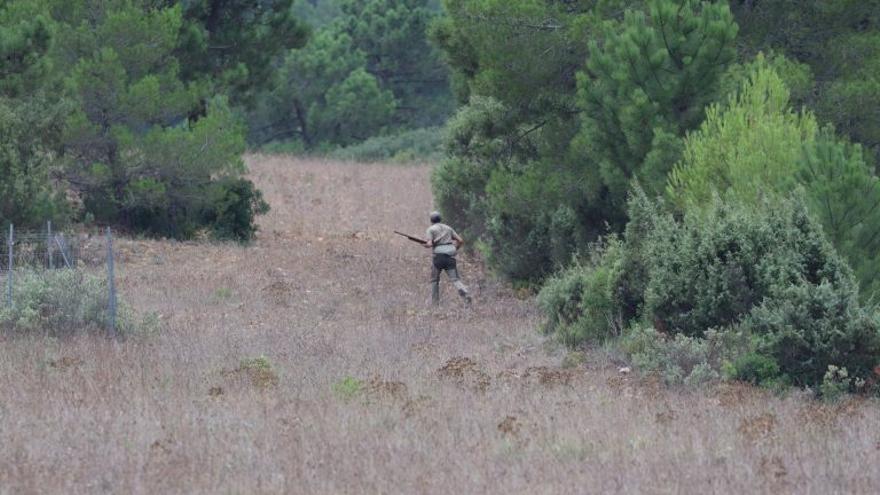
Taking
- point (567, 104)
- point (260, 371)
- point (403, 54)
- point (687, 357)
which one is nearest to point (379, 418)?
point (260, 371)

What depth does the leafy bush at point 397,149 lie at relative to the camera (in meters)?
47.6

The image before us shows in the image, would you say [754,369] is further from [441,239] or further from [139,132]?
[139,132]

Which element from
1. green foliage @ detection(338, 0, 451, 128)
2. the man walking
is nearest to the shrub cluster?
the man walking

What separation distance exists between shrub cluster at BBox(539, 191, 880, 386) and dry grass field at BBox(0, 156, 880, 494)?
0.55m

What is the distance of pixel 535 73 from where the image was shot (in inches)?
877

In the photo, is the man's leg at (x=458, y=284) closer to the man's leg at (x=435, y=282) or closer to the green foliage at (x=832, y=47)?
the man's leg at (x=435, y=282)

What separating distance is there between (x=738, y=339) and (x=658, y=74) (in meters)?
6.89

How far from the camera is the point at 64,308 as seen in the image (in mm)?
16172

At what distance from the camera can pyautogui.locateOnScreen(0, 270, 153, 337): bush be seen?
52.4 ft

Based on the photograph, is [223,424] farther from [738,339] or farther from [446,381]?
[738,339]

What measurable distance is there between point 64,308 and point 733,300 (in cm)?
756

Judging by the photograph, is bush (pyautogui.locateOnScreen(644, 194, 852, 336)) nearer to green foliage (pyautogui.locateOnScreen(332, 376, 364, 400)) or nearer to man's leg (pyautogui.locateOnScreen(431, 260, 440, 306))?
green foliage (pyautogui.locateOnScreen(332, 376, 364, 400))

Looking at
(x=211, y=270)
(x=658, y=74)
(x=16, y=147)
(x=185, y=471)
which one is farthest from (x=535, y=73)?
(x=185, y=471)

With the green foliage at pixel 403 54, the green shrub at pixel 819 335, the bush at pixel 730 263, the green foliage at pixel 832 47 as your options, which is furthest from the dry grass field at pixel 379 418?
the green foliage at pixel 403 54
